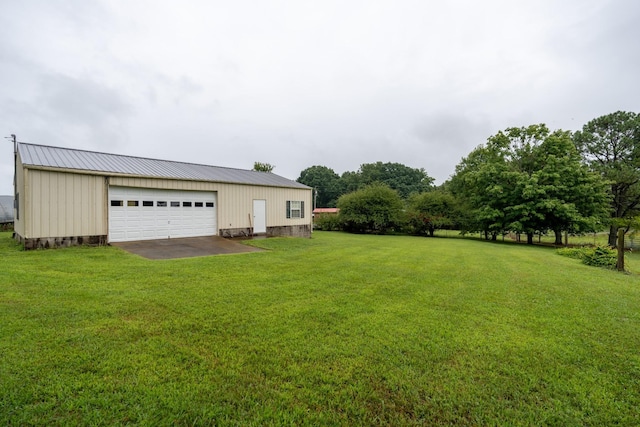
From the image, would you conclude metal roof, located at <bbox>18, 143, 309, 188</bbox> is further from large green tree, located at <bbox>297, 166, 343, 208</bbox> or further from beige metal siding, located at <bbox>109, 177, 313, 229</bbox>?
large green tree, located at <bbox>297, 166, 343, 208</bbox>

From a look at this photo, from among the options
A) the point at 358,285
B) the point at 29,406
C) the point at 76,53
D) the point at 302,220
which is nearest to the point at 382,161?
the point at 302,220

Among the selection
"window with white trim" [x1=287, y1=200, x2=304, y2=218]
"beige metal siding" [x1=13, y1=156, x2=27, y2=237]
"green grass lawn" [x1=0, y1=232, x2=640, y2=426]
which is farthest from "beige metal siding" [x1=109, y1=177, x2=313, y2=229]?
"green grass lawn" [x1=0, y1=232, x2=640, y2=426]

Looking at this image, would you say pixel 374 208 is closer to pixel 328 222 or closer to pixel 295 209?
pixel 328 222

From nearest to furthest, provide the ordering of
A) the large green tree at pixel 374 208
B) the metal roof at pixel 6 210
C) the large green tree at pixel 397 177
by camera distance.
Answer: the metal roof at pixel 6 210
the large green tree at pixel 374 208
the large green tree at pixel 397 177

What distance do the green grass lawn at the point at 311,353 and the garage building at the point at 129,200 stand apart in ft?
16.7

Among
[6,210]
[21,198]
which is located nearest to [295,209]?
[21,198]

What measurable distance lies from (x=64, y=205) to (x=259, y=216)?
8.09 m

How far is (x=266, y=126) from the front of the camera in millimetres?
25469

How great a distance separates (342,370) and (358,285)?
3164mm

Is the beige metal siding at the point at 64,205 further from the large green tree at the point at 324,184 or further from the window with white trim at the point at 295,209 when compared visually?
the large green tree at the point at 324,184

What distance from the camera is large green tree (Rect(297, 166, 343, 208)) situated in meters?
67.6

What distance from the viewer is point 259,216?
15719 mm

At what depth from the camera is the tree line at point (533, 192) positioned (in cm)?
1944

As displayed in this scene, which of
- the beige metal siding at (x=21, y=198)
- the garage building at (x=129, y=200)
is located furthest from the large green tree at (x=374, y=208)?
the beige metal siding at (x=21, y=198)
